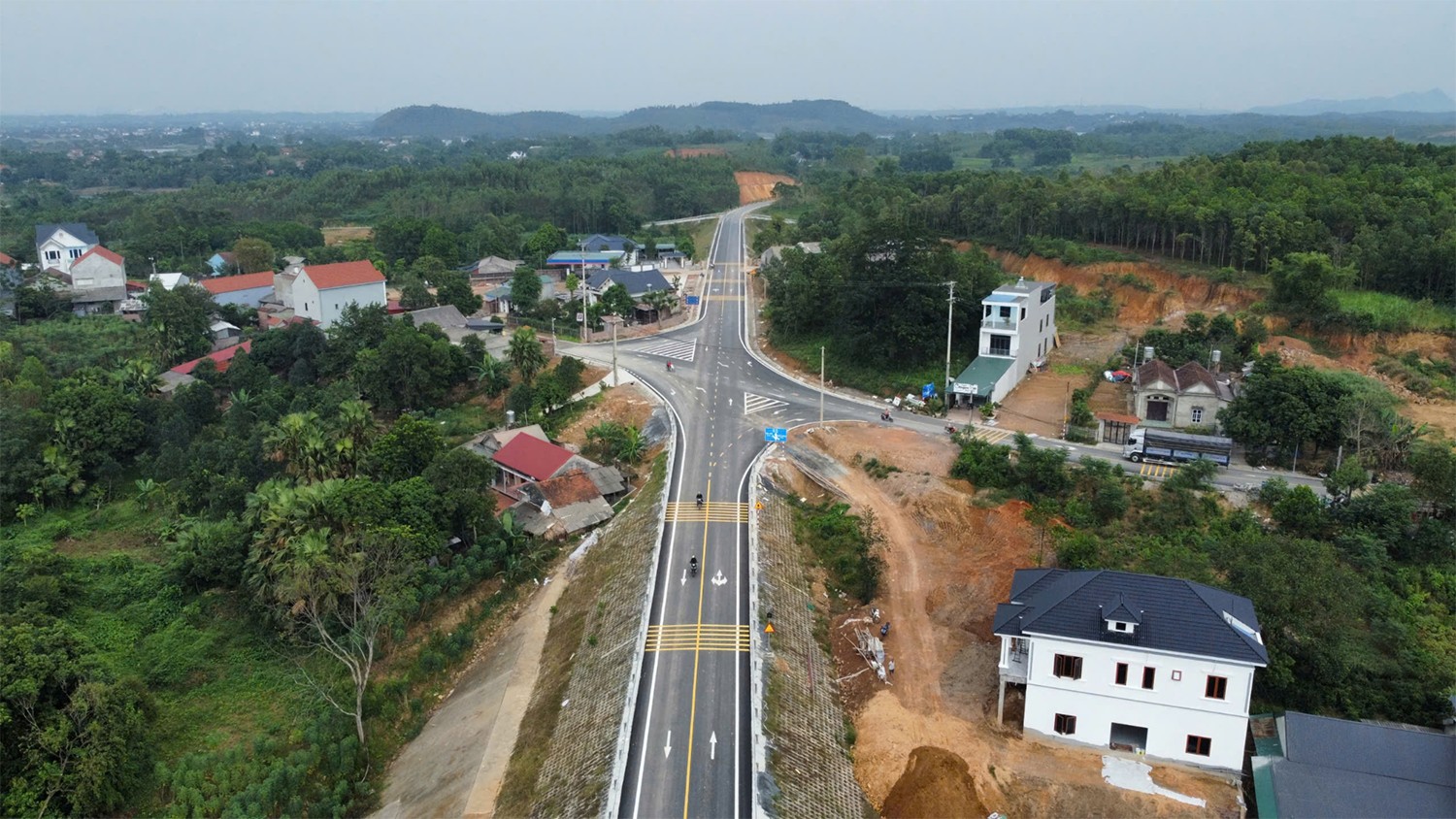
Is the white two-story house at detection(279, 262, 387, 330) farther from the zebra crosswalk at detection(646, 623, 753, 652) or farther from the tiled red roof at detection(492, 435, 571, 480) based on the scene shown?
the zebra crosswalk at detection(646, 623, 753, 652)

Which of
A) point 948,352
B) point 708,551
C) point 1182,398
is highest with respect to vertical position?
point 948,352

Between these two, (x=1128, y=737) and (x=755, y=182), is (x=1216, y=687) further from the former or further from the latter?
(x=755, y=182)

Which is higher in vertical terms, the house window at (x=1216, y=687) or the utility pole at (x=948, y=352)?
the utility pole at (x=948, y=352)

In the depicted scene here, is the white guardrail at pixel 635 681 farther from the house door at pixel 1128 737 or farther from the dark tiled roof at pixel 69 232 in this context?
the dark tiled roof at pixel 69 232

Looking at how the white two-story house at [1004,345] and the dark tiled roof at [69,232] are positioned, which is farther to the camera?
the dark tiled roof at [69,232]

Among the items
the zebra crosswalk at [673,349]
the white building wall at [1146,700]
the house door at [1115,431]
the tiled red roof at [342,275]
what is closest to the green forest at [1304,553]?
the white building wall at [1146,700]

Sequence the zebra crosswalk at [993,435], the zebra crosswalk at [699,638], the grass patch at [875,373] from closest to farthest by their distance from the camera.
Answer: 1. the zebra crosswalk at [699,638]
2. the zebra crosswalk at [993,435]
3. the grass patch at [875,373]

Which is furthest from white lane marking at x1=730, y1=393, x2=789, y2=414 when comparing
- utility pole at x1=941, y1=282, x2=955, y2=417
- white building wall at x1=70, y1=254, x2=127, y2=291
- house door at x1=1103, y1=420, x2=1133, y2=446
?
white building wall at x1=70, y1=254, x2=127, y2=291

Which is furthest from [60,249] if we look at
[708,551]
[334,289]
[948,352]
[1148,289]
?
[1148,289]
